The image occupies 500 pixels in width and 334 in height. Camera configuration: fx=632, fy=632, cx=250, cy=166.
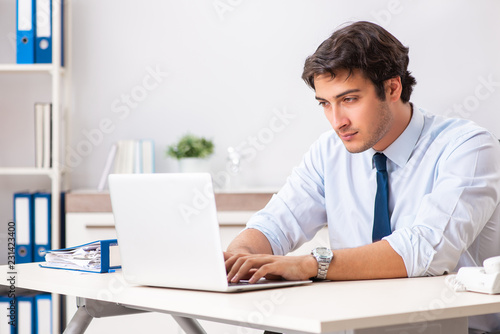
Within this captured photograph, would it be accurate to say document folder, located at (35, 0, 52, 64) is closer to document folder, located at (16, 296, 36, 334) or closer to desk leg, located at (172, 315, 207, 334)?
document folder, located at (16, 296, 36, 334)

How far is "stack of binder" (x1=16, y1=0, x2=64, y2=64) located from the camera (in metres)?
2.94

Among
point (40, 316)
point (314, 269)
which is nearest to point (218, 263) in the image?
point (314, 269)

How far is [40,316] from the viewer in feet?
9.45

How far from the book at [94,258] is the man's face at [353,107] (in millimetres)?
610

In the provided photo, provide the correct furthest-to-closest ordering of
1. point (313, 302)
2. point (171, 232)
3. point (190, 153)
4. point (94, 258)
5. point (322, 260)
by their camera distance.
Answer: point (190, 153) < point (94, 258) < point (322, 260) < point (171, 232) < point (313, 302)

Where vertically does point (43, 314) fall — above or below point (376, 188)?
below

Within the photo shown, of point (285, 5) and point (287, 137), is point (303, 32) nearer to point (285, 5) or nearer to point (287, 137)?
point (285, 5)

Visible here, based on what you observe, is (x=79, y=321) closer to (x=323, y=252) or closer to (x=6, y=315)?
(x=323, y=252)

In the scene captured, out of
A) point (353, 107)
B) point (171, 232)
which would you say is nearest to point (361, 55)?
point (353, 107)

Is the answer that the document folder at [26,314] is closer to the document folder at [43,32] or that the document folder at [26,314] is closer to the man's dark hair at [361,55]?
the document folder at [43,32]

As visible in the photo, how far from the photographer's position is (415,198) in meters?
1.55

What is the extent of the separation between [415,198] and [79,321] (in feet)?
2.79

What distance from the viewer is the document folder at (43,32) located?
2.95 meters

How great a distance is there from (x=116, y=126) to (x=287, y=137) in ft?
2.85
